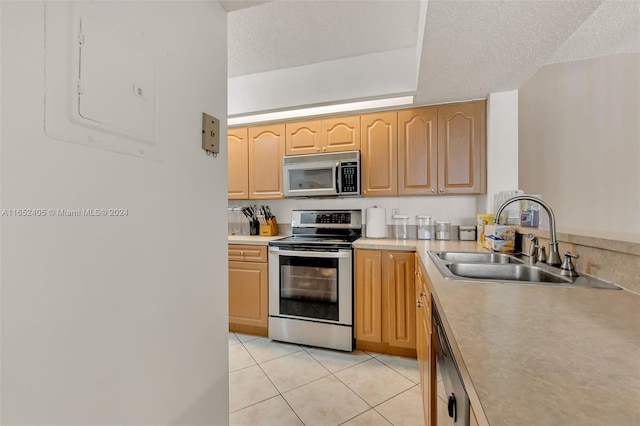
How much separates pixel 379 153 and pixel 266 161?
1.15 meters

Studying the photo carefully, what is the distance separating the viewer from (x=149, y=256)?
32.3 inches

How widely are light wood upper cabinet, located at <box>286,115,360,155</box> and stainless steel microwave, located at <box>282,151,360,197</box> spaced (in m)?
0.08

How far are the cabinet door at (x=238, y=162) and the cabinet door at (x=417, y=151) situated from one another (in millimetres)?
1578

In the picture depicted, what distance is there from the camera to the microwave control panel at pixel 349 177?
2531 millimetres

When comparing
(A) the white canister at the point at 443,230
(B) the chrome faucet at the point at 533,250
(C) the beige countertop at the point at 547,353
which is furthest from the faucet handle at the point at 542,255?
(A) the white canister at the point at 443,230

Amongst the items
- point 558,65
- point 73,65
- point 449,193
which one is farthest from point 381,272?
point 558,65

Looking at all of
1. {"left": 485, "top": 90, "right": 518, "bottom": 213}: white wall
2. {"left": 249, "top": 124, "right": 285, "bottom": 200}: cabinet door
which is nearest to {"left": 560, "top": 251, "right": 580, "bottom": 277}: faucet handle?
{"left": 485, "top": 90, "right": 518, "bottom": 213}: white wall

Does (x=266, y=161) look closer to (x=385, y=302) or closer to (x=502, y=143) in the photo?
(x=385, y=302)

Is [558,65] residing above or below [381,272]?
above

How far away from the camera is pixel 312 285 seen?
237 cm

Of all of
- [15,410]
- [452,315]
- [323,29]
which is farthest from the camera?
[323,29]

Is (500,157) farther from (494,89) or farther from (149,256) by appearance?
(149,256)

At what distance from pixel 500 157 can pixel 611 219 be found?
1452mm

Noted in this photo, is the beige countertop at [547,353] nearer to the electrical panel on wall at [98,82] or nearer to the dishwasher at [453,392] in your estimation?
the dishwasher at [453,392]
